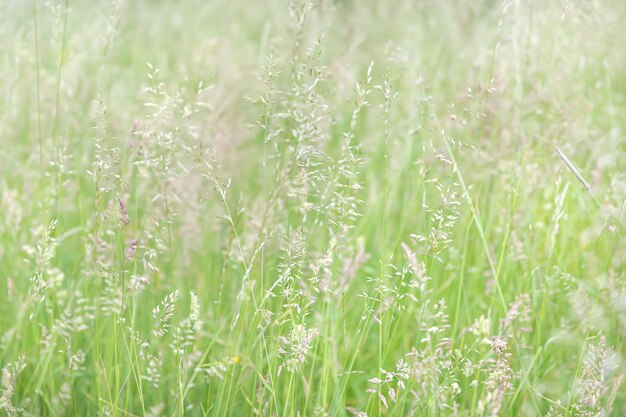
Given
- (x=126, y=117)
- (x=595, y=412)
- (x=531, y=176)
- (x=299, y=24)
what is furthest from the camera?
(x=126, y=117)

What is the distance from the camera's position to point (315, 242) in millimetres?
2496

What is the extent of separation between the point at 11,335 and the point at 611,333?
1529mm

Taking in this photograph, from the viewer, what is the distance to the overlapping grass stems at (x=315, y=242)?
5.23 ft

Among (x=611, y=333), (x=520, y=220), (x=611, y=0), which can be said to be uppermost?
(x=611, y=0)

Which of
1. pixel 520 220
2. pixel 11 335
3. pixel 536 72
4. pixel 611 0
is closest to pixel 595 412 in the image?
pixel 520 220

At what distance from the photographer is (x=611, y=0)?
8.48 ft

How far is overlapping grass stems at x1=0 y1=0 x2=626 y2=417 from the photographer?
1.59m

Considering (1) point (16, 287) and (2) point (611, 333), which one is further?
(1) point (16, 287)

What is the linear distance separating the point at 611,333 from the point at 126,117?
2062mm

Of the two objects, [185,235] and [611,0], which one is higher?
[611,0]

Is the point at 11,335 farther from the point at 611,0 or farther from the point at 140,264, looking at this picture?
the point at 611,0

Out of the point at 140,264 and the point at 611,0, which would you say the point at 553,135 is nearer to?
the point at 611,0

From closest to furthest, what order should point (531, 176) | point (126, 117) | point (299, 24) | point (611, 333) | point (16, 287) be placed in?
point (611, 333), point (299, 24), point (16, 287), point (531, 176), point (126, 117)

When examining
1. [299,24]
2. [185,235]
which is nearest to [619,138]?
[299,24]
